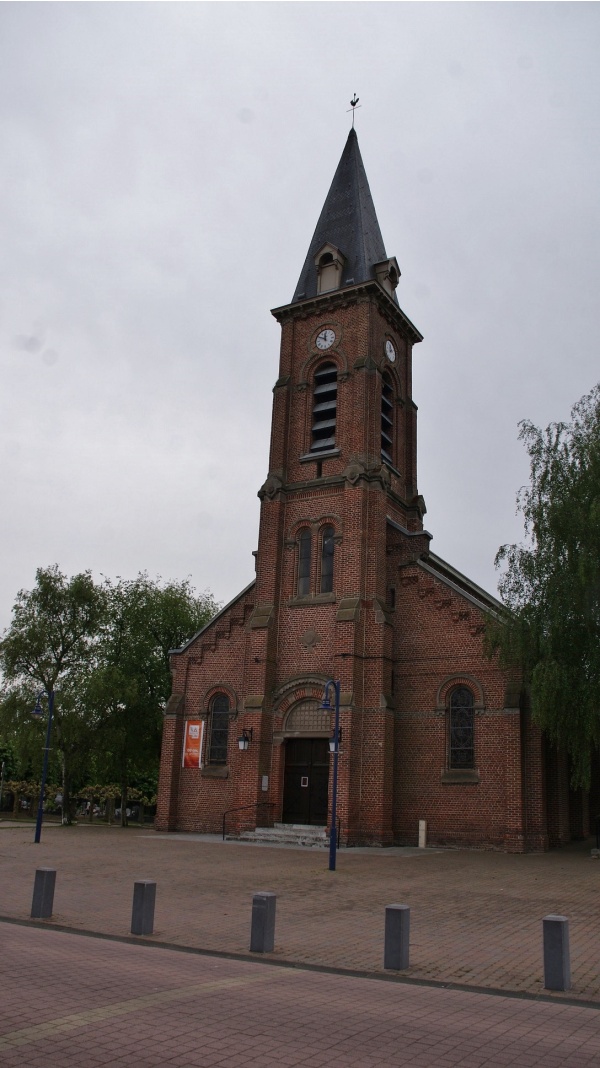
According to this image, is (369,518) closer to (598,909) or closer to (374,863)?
(374,863)

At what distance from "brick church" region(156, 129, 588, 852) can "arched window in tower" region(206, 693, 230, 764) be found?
→ 0.06 metres

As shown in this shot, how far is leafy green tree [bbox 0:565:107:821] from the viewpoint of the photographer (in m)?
33.8

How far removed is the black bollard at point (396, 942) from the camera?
30.7 feet

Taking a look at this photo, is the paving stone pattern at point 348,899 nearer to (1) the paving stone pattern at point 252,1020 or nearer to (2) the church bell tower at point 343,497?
(1) the paving stone pattern at point 252,1020

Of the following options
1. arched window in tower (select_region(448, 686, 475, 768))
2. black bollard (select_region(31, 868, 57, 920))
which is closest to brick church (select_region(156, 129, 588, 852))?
arched window in tower (select_region(448, 686, 475, 768))

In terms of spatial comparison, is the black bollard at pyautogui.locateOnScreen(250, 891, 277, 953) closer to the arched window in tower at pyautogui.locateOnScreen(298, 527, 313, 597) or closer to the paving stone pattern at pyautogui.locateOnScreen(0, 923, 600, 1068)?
the paving stone pattern at pyautogui.locateOnScreen(0, 923, 600, 1068)

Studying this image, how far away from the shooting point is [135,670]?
4031 cm

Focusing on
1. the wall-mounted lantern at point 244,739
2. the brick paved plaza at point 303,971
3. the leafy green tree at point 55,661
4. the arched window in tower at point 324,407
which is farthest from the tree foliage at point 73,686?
the brick paved plaza at point 303,971

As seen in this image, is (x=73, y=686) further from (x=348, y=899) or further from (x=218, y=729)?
(x=348, y=899)

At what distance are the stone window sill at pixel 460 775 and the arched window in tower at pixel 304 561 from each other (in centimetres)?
759

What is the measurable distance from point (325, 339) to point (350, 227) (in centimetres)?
554

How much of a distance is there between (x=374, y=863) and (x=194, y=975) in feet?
42.3

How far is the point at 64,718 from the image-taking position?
33.8m

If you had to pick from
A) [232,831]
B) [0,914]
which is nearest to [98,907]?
[0,914]
